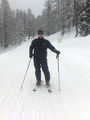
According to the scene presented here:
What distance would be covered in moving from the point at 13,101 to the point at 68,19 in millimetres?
46967

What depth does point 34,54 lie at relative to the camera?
7.17 m

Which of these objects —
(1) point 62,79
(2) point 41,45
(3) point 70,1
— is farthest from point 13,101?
(3) point 70,1

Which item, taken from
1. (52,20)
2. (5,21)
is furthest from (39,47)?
(52,20)

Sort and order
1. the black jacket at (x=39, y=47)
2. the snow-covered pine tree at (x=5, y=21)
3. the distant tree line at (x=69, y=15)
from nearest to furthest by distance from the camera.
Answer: the black jacket at (x=39, y=47) → the distant tree line at (x=69, y=15) → the snow-covered pine tree at (x=5, y=21)

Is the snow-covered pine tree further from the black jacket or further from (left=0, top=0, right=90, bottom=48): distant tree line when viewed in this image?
the black jacket

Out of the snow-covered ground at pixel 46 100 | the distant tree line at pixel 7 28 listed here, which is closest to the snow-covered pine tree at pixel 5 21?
the distant tree line at pixel 7 28

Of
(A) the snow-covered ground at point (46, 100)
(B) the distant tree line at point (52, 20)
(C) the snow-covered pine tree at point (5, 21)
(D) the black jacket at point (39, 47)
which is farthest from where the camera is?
(C) the snow-covered pine tree at point (5, 21)

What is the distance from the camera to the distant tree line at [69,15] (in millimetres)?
38219

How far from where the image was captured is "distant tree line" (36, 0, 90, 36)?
3822 cm

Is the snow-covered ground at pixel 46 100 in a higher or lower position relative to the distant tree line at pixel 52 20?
lower

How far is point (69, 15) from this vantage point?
49406 millimetres

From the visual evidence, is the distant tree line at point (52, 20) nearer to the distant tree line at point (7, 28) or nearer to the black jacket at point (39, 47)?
the distant tree line at point (7, 28)

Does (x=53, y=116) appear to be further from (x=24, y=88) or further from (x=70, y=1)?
(x=70, y=1)

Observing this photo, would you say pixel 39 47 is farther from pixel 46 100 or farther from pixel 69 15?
pixel 69 15
